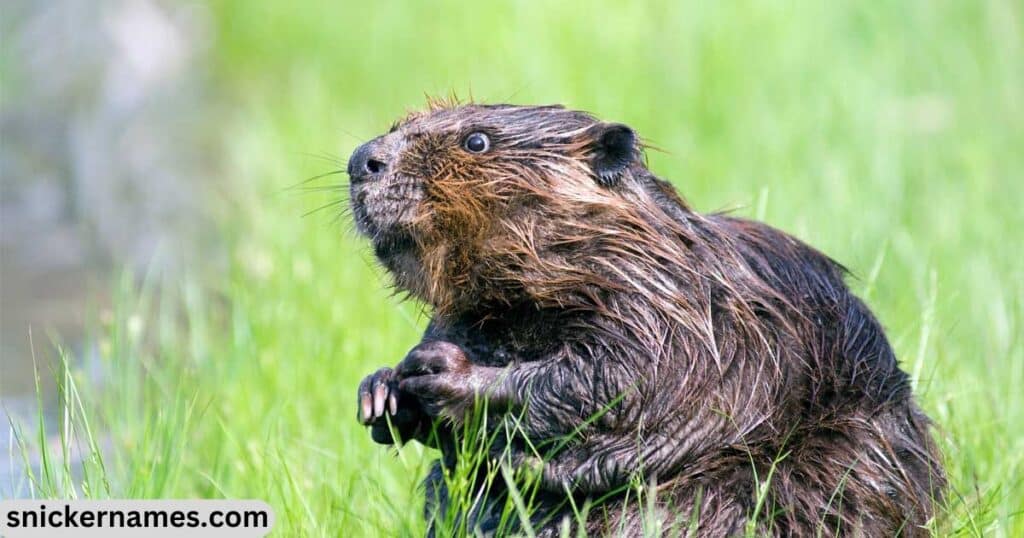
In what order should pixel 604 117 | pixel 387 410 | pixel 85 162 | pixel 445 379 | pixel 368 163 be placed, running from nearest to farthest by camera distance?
1. pixel 445 379
2. pixel 387 410
3. pixel 368 163
4. pixel 604 117
5. pixel 85 162

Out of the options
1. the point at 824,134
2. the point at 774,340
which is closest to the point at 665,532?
the point at 774,340

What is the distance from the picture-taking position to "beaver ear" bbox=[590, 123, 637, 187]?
3508 millimetres

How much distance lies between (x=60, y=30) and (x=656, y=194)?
8424 millimetres

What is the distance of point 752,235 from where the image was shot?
12.0 ft

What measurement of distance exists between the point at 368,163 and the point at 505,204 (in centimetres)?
31

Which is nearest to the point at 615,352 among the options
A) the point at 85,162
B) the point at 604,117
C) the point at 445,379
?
the point at 445,379

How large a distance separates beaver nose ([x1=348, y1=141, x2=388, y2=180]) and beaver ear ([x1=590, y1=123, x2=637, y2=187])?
454mm

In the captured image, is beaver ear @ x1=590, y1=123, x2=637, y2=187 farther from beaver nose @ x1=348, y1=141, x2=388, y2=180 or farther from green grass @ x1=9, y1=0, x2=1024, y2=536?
green grass @ x1=9, y1=0, x2=1024, y2=536

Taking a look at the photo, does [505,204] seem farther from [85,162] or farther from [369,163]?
[85,162]

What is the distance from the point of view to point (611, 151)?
3.53m

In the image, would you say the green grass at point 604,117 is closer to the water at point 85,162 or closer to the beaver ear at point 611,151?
the water at point 85,162

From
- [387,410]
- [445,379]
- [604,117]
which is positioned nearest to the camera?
[445,379]

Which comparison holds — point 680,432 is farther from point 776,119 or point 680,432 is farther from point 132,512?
point 776,119

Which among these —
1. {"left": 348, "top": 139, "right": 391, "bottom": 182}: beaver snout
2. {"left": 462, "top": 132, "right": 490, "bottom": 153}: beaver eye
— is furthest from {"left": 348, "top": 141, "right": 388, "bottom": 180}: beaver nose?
{"left": 462, "top": 132, "right": 490, "bottom": 153}: beaver eye
